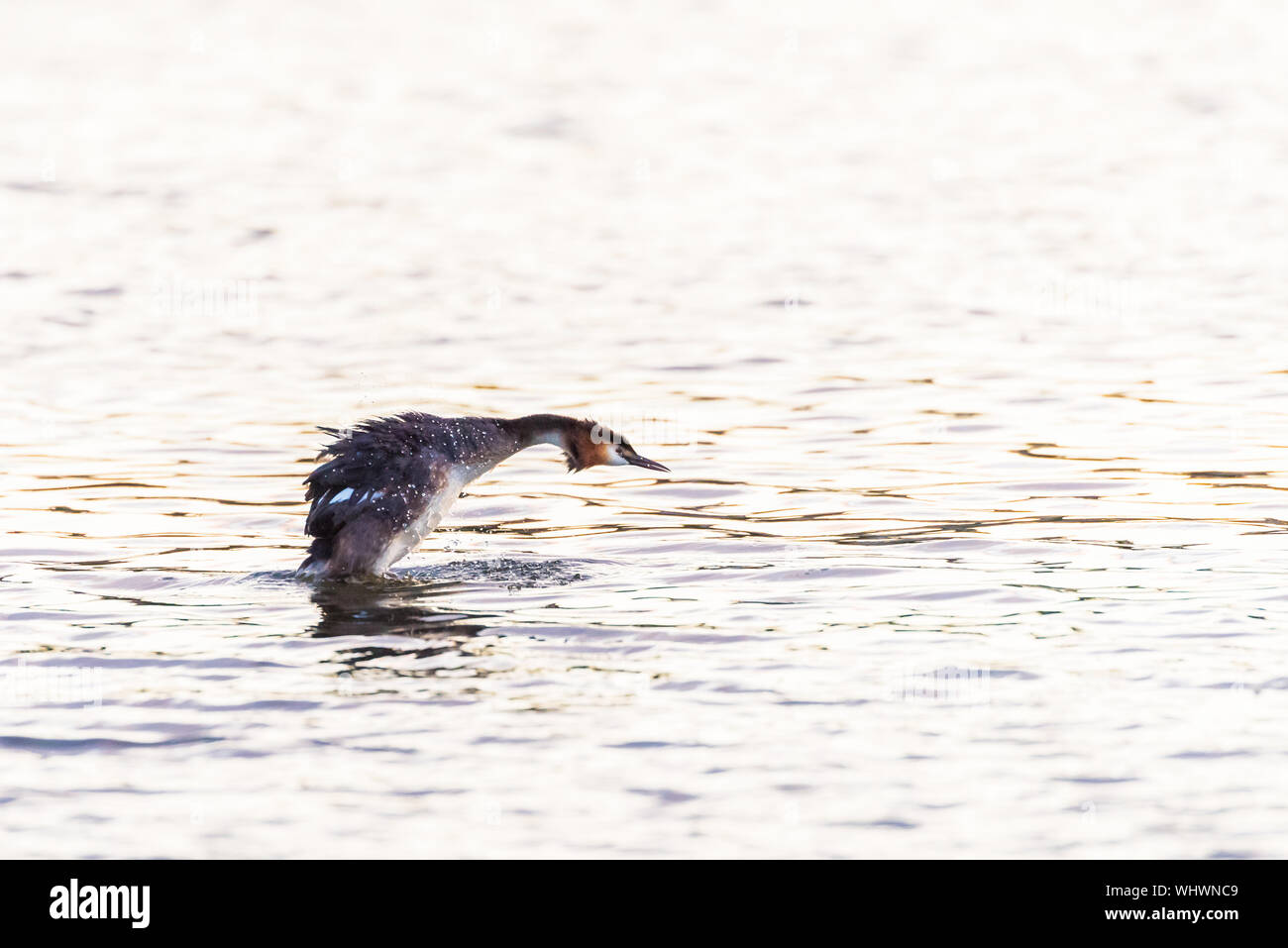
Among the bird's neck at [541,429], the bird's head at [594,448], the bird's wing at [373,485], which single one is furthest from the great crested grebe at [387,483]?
the bird's head at [594,448]

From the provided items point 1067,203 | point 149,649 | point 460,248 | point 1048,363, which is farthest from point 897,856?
point 1067,203

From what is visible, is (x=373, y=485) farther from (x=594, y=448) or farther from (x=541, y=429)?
(x=594, y=448)

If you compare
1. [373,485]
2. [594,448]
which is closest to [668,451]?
[594,448]

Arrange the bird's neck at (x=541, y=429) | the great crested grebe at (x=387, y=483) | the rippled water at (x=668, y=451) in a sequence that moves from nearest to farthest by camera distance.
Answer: the rippled water at (x=668, y=451), the great crested grebe at (x=387, y=483), the bird's neck at (x=541, y=429)

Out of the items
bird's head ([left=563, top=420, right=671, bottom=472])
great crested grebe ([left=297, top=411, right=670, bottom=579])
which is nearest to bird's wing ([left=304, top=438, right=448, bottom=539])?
great crested grebe ([left=297, top=411, right=670, bottom=579])

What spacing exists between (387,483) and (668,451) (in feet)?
14.1

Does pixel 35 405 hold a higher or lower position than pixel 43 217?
lower

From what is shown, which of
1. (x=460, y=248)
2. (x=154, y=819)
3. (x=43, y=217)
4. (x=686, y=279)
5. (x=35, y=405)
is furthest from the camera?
(x=43, y=217)

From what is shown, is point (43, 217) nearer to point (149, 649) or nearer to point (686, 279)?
point (686, 279)

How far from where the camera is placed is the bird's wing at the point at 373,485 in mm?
12133

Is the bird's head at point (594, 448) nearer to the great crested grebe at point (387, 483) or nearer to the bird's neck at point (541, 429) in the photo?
the bird's neck at point (541, 429)

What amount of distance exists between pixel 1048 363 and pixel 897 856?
11.7m

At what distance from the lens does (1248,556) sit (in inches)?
480

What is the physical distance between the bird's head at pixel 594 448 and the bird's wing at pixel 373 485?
49.7 inches
